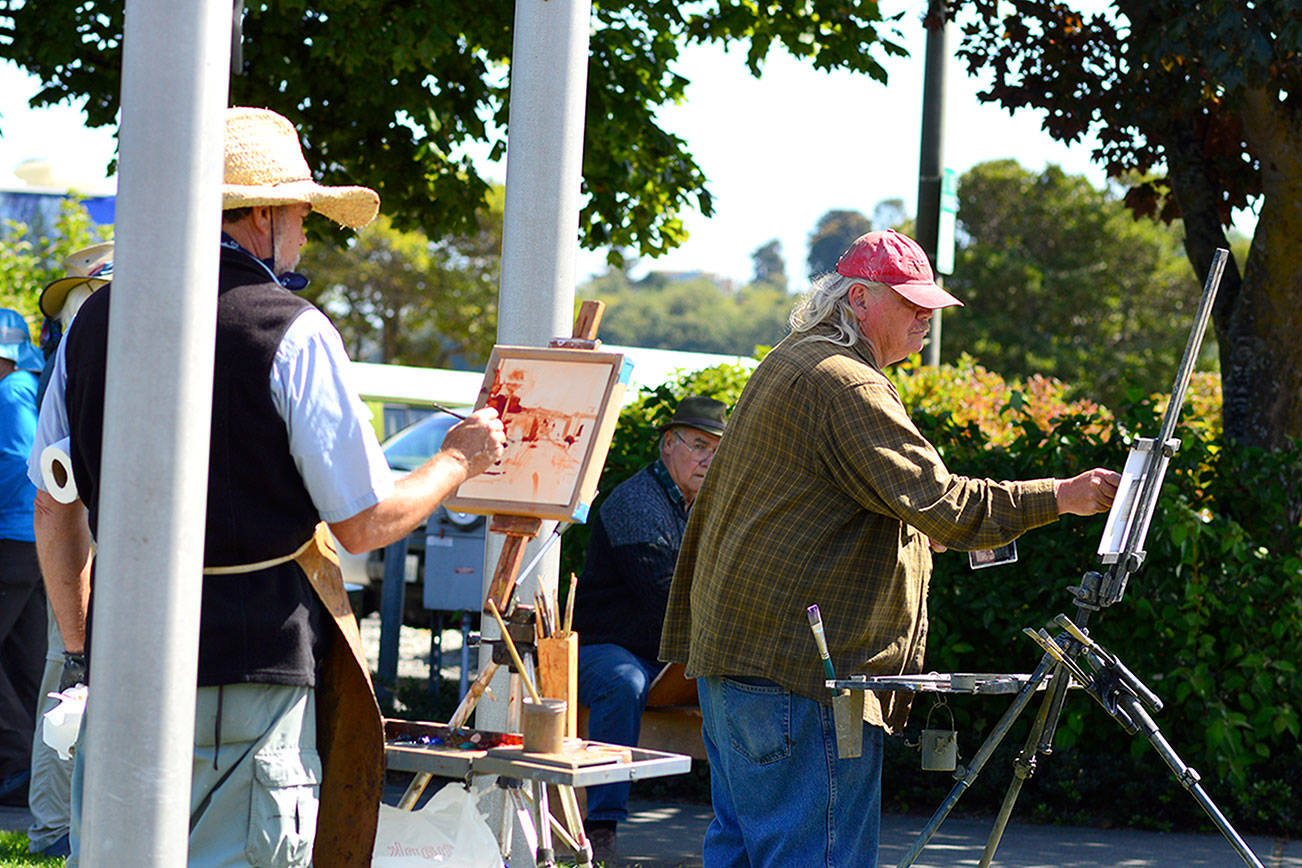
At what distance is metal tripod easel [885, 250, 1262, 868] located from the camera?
A: 11.0ft

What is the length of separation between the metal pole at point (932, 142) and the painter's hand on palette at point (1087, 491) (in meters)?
5.99

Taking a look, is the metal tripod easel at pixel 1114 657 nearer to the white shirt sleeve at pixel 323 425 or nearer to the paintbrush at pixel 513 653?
the paintbrush at pixel 513 653

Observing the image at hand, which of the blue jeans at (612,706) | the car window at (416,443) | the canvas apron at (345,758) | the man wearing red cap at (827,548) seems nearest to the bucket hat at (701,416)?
the blue jeans at (612,706)

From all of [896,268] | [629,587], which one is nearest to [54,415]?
[896,268]

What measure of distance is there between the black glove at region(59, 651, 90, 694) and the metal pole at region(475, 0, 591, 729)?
1.09 metres

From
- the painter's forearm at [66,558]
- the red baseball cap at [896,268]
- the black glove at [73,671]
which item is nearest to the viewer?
the painter's forearm at [66,558]

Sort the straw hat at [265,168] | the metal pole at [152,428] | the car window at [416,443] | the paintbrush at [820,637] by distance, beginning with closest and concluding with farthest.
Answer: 1. the metal pole at [152,428]
2. the straw hat at [265,168]
3. the paintbrush at [820,637]
4. the car window at [416,443]

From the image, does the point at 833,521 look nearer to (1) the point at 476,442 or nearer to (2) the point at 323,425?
(1) the point at 476,442

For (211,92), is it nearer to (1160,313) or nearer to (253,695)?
(253,695)

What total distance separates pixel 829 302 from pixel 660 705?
7.77 feet

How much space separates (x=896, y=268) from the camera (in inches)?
135

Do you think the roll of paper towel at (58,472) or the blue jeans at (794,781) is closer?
the roll of paper towel at (58,472)

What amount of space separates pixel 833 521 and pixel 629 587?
2.06 meters

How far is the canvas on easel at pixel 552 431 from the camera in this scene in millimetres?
3148
